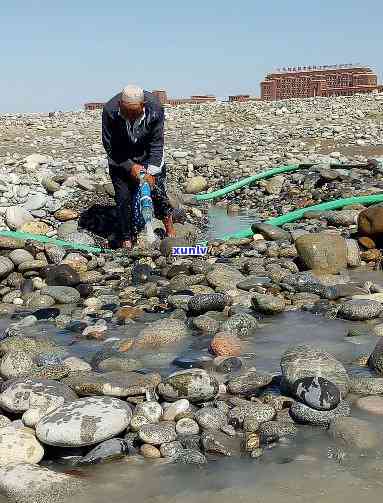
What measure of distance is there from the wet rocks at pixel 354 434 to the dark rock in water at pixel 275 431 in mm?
196

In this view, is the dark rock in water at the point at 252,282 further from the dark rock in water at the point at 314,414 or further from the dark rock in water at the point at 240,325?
the dark rock in water at the point at 314,414

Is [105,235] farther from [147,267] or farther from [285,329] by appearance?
[285,329]

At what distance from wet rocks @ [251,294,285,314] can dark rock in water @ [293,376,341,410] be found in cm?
170

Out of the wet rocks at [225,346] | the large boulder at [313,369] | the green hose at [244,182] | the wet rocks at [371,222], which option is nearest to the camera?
the large boulder at [313,369]

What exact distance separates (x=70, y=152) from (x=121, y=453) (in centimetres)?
1327

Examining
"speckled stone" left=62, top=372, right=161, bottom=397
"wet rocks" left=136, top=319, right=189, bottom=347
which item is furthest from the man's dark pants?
"speckled stone" left=62, top=372, right=161, bottom=397

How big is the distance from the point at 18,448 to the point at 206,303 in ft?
7.86

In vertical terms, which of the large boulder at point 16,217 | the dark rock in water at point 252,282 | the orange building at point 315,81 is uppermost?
the orange building at point 315,81

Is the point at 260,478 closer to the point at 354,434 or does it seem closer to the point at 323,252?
the point at 354,434

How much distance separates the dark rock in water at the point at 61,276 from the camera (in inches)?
245

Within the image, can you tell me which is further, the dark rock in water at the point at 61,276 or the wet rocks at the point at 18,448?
the dark rock in water at the point at 61,276

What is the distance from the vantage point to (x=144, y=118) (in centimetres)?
712

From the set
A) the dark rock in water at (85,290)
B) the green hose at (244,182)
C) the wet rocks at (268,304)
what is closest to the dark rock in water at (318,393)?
the wet rocks at (268,304)

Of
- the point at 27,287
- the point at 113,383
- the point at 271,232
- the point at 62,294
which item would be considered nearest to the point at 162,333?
the point at 113,383
